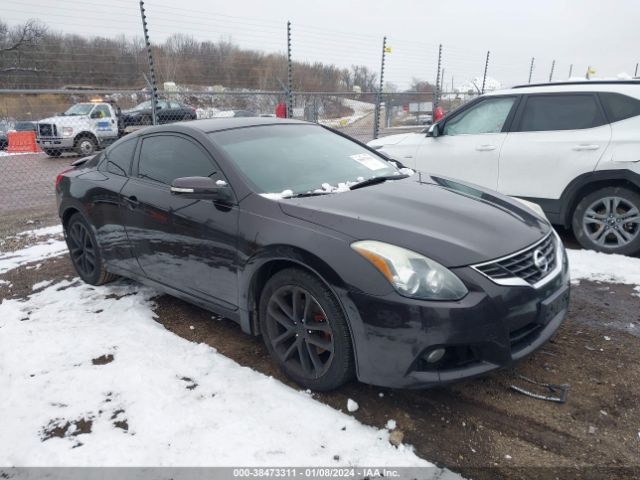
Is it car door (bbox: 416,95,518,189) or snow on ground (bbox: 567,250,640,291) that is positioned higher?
car door (bbox: 416,95,518,189)

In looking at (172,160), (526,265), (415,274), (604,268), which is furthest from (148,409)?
(604,268)

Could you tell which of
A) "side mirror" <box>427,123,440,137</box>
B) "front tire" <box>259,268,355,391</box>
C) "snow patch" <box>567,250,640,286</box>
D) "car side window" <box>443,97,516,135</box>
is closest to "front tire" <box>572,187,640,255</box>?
"snow patch" <box>567,250,640,286</box>

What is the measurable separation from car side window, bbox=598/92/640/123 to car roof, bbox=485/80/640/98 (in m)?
0.05

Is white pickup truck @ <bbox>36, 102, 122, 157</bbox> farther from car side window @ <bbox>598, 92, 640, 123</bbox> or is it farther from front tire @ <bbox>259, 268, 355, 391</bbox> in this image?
front tire @ <bbox>259, 268, 355, 391</bbox>

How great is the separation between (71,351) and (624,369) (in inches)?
143

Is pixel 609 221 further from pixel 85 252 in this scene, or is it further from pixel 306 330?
pixel 85 252

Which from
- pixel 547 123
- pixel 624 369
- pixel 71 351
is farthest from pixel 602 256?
pixel 71 351

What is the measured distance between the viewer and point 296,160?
3295 millimetres

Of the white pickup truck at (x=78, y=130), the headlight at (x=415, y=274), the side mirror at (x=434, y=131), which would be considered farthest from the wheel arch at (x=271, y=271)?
the white pickup truck at (x=78, y=130)

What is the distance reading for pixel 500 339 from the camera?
7.36 ft

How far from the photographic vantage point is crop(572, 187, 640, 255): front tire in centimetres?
451

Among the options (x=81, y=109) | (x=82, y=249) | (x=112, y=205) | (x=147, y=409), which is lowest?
(x=147, y=409)

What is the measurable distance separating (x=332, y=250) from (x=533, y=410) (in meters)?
1.39

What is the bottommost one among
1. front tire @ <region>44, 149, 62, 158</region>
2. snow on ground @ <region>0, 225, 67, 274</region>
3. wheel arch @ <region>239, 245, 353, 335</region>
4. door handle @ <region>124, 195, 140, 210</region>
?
front tire @ <region>44, 149, 62, 158</region>
